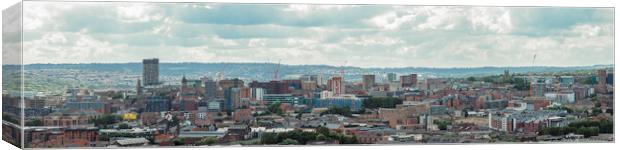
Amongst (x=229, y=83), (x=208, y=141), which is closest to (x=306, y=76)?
(x=229, y=83)

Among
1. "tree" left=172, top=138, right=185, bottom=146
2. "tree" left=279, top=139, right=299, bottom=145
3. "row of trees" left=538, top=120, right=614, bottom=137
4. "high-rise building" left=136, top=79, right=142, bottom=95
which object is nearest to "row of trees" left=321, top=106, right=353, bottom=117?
"tree" left=279, top=139, right=299, bottom=145

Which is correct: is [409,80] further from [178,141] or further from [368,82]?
[178,141]

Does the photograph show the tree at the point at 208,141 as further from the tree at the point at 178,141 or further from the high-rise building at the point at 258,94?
the high-rise building at the point at 258,94

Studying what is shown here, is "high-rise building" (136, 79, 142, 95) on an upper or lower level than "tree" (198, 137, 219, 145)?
upper

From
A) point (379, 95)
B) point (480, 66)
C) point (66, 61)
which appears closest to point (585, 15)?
point (480, 66)

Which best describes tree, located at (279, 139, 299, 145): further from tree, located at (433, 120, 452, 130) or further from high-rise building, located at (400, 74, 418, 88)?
tree, located at (433, 120, 452, 130)
